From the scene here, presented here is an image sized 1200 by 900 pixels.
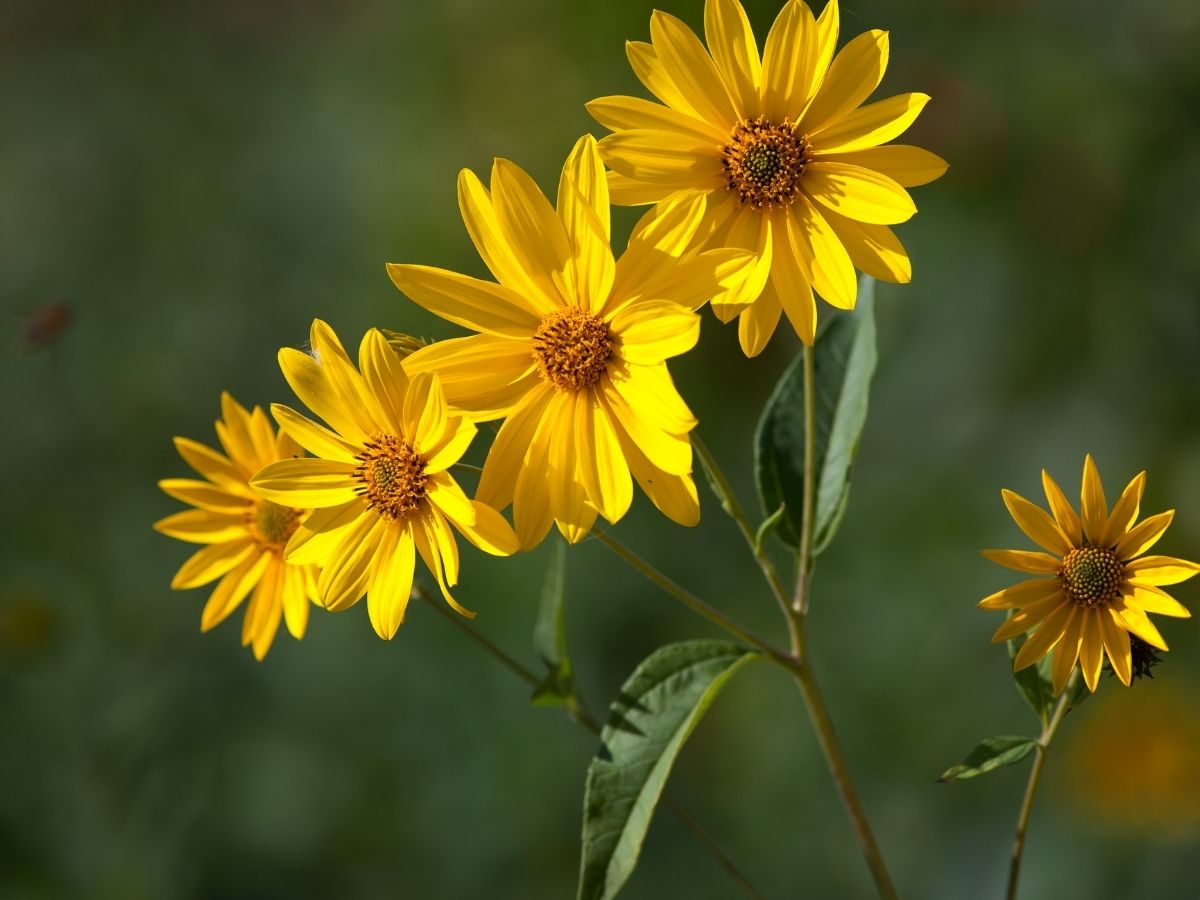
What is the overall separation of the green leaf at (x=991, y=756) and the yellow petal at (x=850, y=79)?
766 millimetres

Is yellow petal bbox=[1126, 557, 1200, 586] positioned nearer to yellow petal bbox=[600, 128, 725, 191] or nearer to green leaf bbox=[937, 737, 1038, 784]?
green leaf bbox=[937, 737, 1038, 784]

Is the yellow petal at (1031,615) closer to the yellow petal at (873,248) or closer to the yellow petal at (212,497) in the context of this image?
the yellow petal at (873,248)

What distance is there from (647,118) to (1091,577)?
73cm

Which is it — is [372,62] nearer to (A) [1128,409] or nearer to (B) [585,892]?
(A) [1128,409]

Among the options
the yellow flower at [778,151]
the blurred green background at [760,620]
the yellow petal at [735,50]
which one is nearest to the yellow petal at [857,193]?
the yellow flower at [778,151]

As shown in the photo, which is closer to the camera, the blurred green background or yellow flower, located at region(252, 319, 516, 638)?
yellow flower, located at region(252, 319, 516, 638)

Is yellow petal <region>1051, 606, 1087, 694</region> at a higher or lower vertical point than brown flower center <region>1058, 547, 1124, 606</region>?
lower

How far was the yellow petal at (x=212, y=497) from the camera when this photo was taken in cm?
190

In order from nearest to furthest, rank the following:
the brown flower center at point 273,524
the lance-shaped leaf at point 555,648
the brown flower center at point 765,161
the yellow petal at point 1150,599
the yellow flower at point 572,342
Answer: the yellow petal at point 1150,599 < the yellow flower at point 572,342 < the brown flower center at point 765,161 < the lance-shaped leaf at point 555,648 < the brown flower center at point 273,524

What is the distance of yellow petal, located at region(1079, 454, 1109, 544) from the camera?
1423mm

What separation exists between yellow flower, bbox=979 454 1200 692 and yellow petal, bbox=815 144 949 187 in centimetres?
39

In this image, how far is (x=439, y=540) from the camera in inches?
60.9

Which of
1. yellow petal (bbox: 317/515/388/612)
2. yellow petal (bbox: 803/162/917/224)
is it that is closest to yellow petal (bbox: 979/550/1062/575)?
yellow petal (bbox: 803/162/917/224)

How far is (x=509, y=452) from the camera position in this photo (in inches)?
59.8
